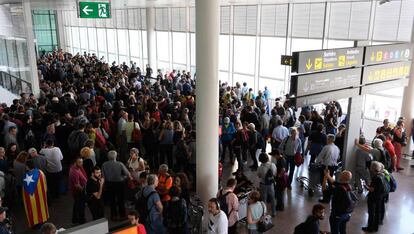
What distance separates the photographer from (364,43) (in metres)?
7.34

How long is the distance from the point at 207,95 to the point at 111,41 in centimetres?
2577

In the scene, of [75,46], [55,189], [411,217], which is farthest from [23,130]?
[75,46]

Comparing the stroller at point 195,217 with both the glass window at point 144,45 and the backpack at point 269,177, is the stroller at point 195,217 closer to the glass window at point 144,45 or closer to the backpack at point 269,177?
the backpack at point 269,177

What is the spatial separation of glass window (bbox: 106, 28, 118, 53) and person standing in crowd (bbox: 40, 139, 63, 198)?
76.2 feet

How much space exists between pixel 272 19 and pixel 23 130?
10367 mm

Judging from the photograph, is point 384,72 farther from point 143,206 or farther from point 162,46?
point 162,46

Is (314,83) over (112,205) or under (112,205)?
over

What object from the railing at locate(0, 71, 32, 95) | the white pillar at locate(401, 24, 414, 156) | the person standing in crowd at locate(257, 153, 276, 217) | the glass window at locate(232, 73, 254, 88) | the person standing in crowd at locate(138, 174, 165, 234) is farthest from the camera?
the glass window at locate(232, 73, 254, 88)

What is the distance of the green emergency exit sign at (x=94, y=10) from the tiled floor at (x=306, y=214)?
6713 mm

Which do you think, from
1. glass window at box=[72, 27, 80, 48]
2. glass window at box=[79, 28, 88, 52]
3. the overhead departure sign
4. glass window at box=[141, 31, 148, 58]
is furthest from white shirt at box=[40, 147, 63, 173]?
glass window at box=[72, 27, 80, 48]

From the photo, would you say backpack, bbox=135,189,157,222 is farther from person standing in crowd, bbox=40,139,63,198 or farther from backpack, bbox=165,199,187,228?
person standing in crowd, bbox=40,139,63,198

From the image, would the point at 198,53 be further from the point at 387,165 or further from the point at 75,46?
the point at 75,46

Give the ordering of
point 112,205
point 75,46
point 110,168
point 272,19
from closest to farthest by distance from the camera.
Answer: point 110,168 → point 112,205 → point 272,19 → point 75,46

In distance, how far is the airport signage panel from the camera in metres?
6.30
